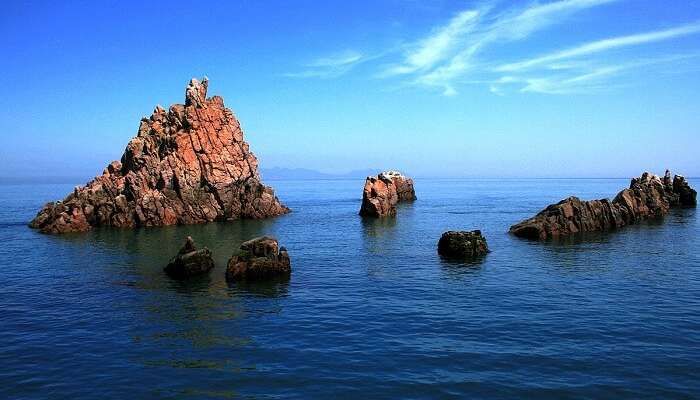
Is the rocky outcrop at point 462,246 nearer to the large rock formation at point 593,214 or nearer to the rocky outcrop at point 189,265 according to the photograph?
the large rock formation at point 593,214

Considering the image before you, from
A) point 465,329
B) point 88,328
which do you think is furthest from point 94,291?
point 465,329

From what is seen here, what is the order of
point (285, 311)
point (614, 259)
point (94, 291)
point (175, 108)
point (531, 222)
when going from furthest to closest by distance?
point (175, 108) < point (531, 222) < point (614, 259) < point (94, 291) < point (285, 311)

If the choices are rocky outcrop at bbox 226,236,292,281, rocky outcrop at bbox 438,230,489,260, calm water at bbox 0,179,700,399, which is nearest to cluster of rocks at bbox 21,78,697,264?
rocky outcrop at bbox 438,230,489,260

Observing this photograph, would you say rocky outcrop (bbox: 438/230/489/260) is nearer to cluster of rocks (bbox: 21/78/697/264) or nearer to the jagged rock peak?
cluster of rocks (bbox: 21/78/697/264)

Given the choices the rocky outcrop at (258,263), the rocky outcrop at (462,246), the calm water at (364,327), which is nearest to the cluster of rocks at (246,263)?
the rocky outcrop at (258,263)

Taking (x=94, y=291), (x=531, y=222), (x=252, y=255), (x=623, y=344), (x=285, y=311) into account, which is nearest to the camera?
(x=623, y=344)

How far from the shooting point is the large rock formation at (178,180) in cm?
10306

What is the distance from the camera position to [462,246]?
6550 centimetres

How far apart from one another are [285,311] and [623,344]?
23709 millimetres

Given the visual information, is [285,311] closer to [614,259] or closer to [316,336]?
[316,336]

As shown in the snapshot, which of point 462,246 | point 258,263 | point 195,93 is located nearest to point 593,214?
point 462,246

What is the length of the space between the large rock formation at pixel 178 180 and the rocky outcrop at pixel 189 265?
163ft

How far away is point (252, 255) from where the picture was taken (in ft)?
177

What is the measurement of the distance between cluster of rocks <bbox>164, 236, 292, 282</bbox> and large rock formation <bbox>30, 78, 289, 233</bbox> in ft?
167
